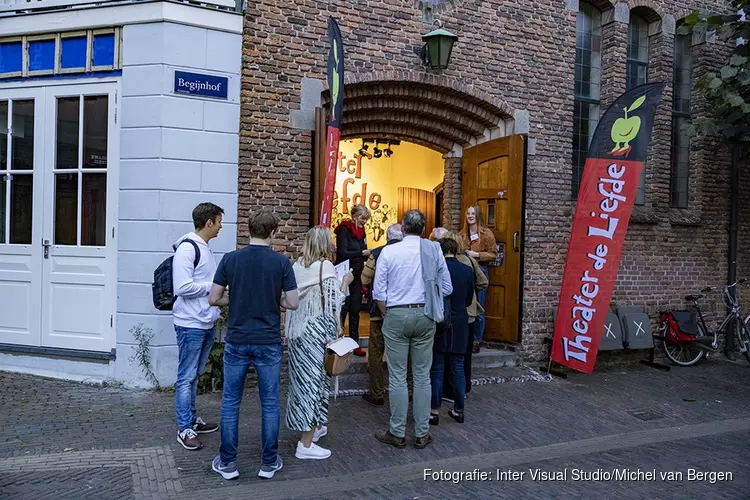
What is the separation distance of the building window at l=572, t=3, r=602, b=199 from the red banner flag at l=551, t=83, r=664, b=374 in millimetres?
1896

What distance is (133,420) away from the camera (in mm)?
6004

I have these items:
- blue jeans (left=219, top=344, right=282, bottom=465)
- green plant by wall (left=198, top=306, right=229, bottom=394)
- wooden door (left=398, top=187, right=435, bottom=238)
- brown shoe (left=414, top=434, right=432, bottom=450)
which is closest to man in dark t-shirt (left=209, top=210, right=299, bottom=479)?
blue jeans (left=219, top=344, right=282, bottom=465)

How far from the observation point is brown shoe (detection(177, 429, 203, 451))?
528cm

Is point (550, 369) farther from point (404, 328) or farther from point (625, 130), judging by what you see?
point (404, 328)

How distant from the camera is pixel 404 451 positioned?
18.0 ft

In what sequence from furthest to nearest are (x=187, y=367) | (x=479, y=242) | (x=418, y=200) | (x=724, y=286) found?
(x=418, y=200) → (x=724, y=286) → (x=479, y=242) → (x=187, y=367)

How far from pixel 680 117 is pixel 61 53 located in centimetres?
905

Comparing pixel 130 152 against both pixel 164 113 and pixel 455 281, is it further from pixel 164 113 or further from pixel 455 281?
pixel 455 281

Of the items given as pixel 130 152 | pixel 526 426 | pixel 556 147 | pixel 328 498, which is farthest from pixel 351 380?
pixel 556 147

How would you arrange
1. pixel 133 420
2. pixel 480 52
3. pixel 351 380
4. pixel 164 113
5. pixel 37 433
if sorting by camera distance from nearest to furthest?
pixel 37 433, pixel 133 420, pixel 164 113, pixel 351 380, pixel 480 52

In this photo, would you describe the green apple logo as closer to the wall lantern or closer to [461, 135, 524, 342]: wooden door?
[461, 135, 524, 342]: wooden door

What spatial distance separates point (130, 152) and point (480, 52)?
15.3ft

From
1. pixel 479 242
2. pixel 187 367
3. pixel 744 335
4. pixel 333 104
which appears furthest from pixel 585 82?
pixel 187 367

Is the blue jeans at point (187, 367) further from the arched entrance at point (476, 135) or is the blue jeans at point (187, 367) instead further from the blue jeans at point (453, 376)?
the arched entrance at point (476, 135)
